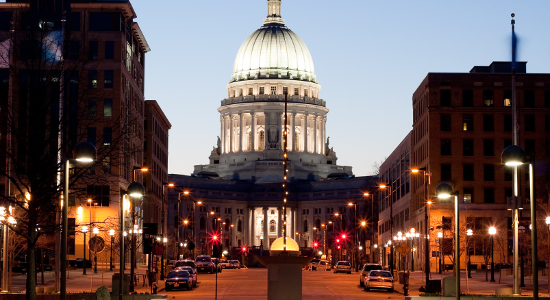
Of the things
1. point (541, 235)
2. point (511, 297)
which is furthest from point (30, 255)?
point (541, 235)

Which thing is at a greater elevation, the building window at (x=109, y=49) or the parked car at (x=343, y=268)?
the building window at (x=109, y=49)

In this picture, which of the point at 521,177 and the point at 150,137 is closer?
the point at 521,177

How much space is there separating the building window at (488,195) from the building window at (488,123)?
22.0 ft

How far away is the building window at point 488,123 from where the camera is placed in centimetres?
12175

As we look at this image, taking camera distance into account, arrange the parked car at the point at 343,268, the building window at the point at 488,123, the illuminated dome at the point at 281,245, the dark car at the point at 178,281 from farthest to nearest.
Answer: the building window at the point at 488,123 < the parked car at the point at 343,268 < the dark car at the point at 178,281 < the illuminated dome at the point at 281,245

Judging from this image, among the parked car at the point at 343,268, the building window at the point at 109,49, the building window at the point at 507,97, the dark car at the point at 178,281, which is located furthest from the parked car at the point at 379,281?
the building window at the point at 109,49

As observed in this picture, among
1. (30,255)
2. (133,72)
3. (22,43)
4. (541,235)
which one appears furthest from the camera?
(133,72)

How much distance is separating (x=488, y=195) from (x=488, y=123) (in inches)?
312

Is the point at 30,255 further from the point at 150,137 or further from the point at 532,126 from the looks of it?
the point at 150,137

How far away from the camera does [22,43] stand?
42312 mm

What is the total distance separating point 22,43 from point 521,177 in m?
81.0

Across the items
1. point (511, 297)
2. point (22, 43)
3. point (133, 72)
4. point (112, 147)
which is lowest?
point (511, 297)

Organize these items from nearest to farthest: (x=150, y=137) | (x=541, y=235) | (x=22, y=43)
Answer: (x=22, y=43) → (x=541, y=235) → (x=150, y=137)

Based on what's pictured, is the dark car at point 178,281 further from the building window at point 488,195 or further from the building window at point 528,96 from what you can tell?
the building window at point 528,96
